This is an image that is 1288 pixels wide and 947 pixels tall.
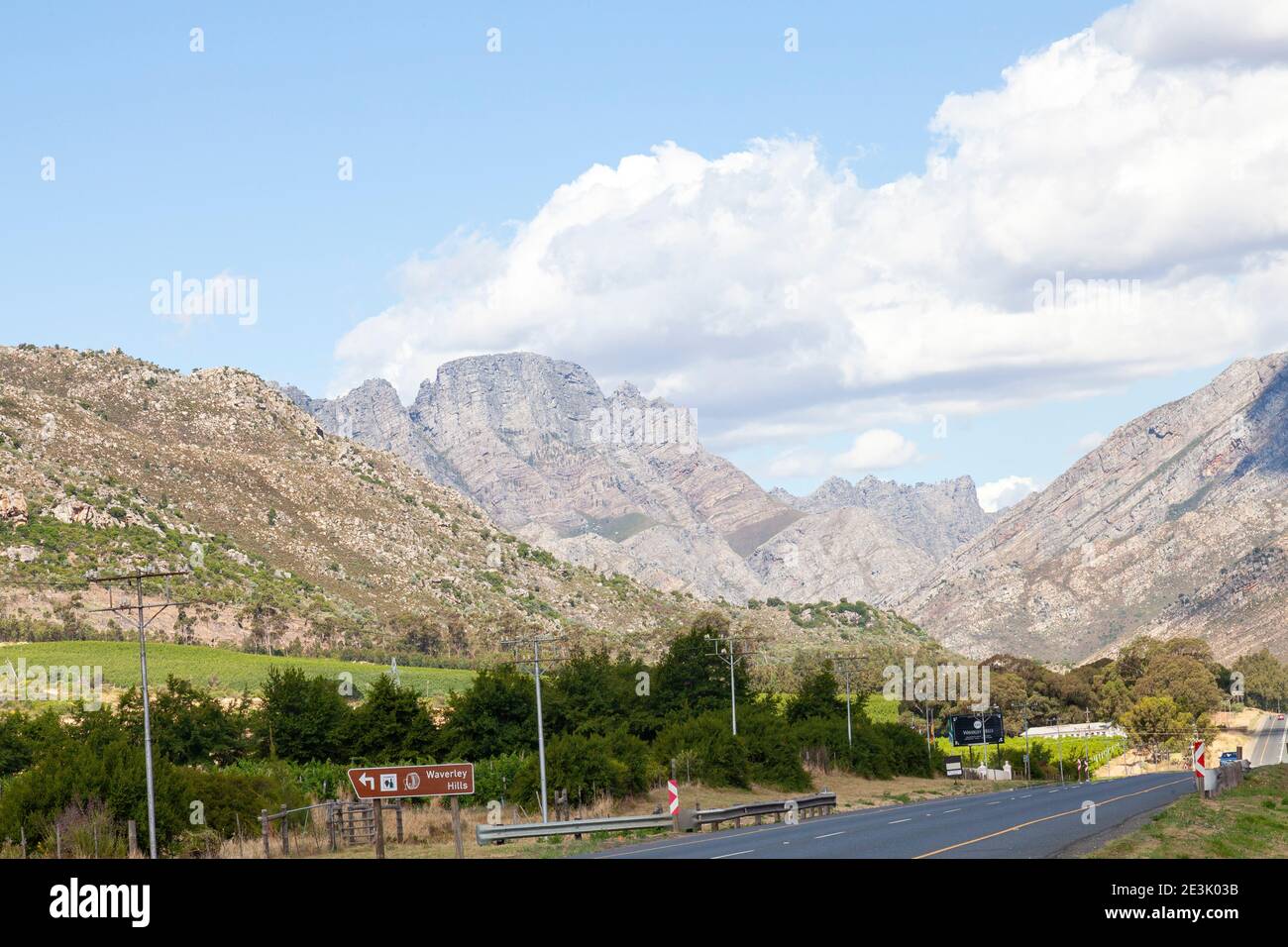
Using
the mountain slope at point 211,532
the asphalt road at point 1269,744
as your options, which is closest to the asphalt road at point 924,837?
the mountain slope at point 211,532

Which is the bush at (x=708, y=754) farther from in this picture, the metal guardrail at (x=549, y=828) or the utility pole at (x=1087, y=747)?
the utility pole at (x=1087, y=747)

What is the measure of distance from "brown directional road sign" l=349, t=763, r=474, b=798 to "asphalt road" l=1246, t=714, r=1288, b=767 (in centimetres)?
12711

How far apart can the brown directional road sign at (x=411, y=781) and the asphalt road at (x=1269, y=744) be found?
127109 millimetres

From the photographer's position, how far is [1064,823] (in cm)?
3206

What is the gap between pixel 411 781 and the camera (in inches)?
1032

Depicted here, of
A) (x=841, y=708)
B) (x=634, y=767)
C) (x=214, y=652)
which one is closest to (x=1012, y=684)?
(x=841, y=708)

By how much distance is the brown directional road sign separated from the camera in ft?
84.8

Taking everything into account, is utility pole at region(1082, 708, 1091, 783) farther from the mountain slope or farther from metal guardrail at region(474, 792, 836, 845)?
metal guardrail at region(474, 792, 836, 845)

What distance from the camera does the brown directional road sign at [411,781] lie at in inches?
1017

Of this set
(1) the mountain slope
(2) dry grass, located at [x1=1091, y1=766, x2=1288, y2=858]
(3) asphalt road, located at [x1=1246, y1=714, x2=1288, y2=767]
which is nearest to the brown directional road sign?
(2) dry grass, located at [x1=1091, y1=766, x2=1288, y2=858]

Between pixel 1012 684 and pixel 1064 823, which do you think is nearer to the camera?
pixel 1064 823

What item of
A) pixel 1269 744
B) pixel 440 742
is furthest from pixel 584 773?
pixel 1269 744
